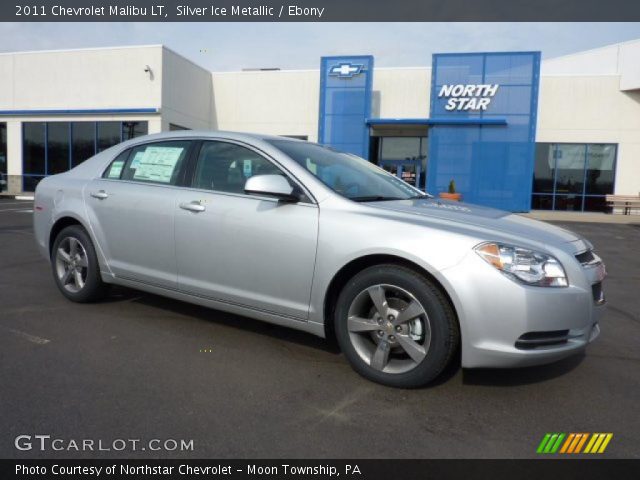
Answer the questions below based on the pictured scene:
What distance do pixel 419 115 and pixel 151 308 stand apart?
2042 cm

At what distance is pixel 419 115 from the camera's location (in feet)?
76.4

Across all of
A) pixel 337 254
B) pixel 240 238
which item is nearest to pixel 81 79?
pixel 240 238

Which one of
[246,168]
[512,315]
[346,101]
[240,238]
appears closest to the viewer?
[512,315]

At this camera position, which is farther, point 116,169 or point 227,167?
point 116,169

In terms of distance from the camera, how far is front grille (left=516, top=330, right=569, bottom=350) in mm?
2818

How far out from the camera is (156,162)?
14.4ft

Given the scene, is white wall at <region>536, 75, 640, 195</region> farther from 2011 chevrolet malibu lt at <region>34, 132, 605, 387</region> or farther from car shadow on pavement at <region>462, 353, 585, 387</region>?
car shadow on pavement at <region>462, 353, 585, 387</region>

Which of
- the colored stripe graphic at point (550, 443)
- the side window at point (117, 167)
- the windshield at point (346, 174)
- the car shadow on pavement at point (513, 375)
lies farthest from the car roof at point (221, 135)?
the colored stripe graphic at point (550, 443)

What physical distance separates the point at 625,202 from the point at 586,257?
72.5 ft

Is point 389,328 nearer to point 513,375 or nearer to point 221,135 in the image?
point 513,375

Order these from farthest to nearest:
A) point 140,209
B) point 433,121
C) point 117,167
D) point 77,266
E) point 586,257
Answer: point 433,121
point 77,266
point 117,167
point 140,209
point 586,257

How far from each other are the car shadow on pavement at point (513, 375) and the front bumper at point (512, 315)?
45 cm

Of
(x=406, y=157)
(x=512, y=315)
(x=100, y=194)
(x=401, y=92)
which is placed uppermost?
(x=401, y=92)
